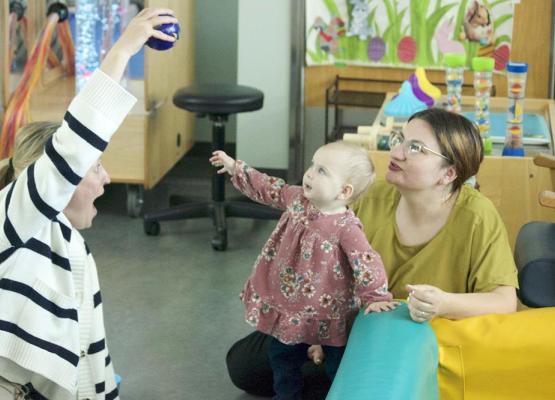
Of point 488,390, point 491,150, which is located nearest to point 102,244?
point 491,150

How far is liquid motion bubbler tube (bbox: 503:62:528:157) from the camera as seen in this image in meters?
3.26

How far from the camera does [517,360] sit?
7.26 ft

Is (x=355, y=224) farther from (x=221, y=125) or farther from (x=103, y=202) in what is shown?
(x=103, y=202)

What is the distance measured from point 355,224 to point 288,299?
9.5 inches

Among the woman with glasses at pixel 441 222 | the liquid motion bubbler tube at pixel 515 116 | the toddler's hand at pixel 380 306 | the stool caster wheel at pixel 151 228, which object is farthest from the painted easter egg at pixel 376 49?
the toddler's hand at pixel 380 306

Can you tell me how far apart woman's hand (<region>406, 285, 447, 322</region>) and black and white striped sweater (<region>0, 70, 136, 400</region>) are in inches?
26.3

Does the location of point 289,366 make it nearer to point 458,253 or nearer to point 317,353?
point 317,353

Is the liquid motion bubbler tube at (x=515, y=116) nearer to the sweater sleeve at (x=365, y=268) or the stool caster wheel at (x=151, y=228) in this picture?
the sweater sleeve at (x=365, y=268)

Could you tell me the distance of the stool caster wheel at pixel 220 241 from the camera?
4289 mm

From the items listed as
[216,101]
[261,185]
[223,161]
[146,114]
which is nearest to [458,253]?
[261,185]

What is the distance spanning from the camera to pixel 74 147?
183cm

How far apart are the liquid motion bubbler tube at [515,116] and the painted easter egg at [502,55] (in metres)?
1.36

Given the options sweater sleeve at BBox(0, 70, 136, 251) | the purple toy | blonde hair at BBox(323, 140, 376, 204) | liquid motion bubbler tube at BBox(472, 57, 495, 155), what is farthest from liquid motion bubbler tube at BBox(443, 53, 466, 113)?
sweater sleeve at BBox(0, 70, 136, 251)

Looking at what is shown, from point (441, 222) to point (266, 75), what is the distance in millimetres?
2451
